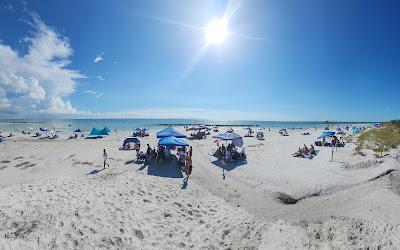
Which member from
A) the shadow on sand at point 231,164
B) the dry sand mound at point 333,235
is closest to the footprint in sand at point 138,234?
the dry sand mound at point 333,235

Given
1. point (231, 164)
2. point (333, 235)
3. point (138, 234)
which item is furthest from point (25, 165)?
point (333, 235)

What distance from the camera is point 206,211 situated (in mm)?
11461

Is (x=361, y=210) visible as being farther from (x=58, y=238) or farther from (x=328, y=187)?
(x=58, y=238)

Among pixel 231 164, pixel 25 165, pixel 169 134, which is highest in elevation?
pixel 169 134

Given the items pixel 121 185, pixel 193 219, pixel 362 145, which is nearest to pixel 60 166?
pixel 121 185

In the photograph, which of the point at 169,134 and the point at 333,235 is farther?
the point at 169,134

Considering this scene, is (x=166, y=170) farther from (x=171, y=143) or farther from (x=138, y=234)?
(x=138, y=234)

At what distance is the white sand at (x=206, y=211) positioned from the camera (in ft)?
26.5

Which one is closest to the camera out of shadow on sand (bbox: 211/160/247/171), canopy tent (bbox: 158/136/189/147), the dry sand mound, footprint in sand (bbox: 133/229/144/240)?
the dry sand mound

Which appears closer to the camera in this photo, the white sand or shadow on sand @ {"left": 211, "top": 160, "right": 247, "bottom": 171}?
the white sand

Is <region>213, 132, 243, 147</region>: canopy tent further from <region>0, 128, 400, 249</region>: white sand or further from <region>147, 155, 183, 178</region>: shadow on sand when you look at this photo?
<region>0, 128, 400, 249</region>: white sand

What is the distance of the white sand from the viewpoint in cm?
806

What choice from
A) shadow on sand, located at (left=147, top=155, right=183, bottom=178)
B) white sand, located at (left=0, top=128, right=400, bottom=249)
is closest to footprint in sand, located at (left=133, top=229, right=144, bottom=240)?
white sand, located at (left=0, top=128, right=400, bottom=249)

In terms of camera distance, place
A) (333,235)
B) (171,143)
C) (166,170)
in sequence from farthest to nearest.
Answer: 1. (171,143)
2. (166,170)
3. (333,235)
